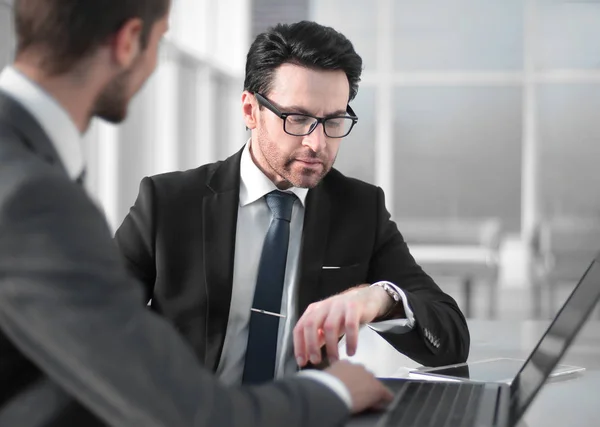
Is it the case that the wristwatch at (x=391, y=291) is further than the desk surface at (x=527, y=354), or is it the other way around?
the wristwatch at (x=391, y=291)

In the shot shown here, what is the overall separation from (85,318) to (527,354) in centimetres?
128

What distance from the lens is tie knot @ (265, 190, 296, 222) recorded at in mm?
1766

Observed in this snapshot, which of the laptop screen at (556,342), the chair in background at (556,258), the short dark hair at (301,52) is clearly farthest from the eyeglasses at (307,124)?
the chair in background at (556,258)

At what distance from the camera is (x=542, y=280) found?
766cm

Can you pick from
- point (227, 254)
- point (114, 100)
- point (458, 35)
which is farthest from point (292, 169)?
point (458, 35)

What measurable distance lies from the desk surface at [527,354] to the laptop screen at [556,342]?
71 mm

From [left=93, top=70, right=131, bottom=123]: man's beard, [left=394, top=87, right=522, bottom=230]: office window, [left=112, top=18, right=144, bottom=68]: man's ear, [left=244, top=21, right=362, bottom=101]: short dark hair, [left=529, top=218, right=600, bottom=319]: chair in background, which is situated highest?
[left=244, top=21, right=362, bottom=101]: short dark hair

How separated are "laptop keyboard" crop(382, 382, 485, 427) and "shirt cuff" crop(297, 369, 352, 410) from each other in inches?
5.5

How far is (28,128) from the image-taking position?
2.53ft

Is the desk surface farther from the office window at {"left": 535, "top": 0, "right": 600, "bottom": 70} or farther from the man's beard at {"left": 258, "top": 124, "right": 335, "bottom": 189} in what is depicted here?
the office window at {"left": 535, "top": 0, "right": 600, "bottom": 70}

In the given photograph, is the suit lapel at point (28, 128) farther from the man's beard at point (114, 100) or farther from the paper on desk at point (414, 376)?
the paper on desk at point (414, 376)

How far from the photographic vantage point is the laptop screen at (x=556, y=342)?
0.94 metres

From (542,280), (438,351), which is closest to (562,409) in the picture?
(438,351)

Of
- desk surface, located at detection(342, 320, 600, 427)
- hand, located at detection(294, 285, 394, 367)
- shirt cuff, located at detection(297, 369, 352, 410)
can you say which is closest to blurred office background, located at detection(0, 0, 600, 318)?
desk surface, located at detection(342, 320, 600, 427)
